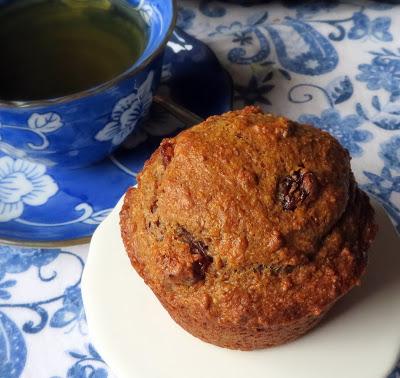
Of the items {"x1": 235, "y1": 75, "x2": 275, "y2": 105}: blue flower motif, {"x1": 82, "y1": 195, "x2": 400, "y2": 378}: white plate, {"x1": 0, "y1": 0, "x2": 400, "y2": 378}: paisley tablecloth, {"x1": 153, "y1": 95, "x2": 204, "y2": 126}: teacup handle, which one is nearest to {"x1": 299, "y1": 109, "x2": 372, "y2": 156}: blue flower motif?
{"x1": 0, "y1": 0, "x2": 400, "y2": 378}: paisley tablecloth

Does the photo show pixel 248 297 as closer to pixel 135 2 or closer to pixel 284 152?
pixel 284 152

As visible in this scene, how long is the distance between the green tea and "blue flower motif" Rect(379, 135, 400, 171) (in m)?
0.57

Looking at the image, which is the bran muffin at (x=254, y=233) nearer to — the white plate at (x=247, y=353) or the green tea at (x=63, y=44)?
A: the white plate at (x=247, y=353)

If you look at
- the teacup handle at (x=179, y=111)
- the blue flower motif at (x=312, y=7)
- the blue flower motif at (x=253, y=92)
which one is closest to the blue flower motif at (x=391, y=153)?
the blue flower motif at (x=253, y=92)

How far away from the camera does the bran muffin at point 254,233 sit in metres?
0.83

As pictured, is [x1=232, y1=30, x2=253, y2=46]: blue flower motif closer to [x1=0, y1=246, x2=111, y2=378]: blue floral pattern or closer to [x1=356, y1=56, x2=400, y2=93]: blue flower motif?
[x1=356, y1=56, x2=400, y2=93]: blue flower motif

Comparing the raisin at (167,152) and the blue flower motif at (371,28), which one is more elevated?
the raisin at (167,152)

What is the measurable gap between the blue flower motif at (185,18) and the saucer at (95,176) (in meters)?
0.23

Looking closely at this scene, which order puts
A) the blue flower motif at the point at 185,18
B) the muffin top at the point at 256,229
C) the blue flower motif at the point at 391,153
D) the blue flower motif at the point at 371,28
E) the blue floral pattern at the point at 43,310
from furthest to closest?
the blue flower motif at the point at 185,18, the blue flower motif at the point at 371,28, the blue flower motif at the point at 391,153, the blue floral pattern at the point at 43,310, the muffin top at the point at 256,229

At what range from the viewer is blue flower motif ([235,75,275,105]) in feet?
4.77

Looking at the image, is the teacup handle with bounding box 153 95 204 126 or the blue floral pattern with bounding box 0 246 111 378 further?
the teacup handle with bounding box 153 95 204 126

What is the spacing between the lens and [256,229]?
0.83 m

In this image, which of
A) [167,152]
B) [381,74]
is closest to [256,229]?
[167,152]

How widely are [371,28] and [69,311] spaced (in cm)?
107
